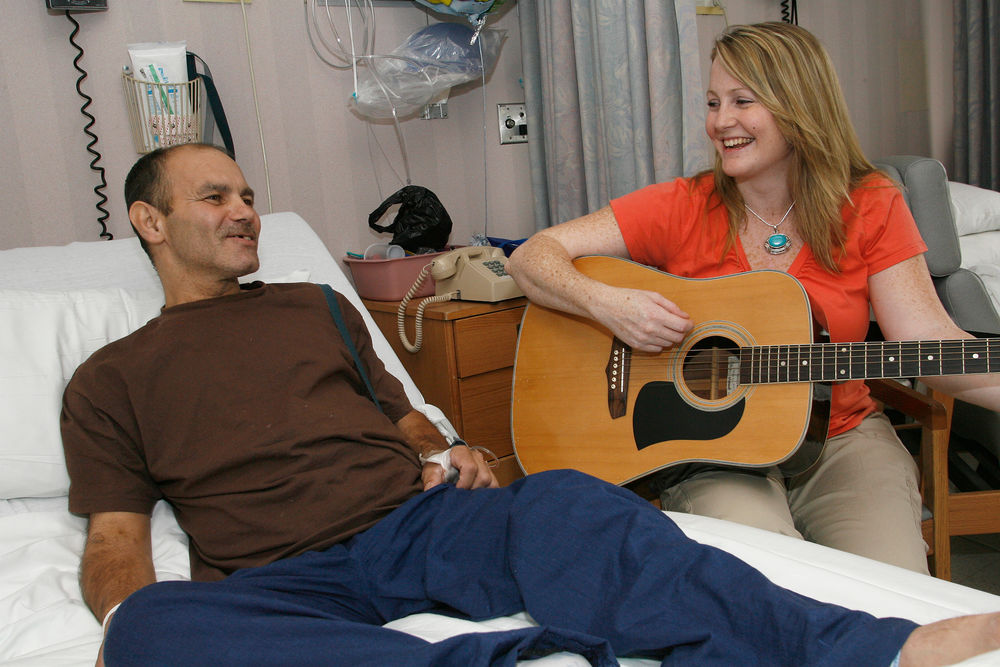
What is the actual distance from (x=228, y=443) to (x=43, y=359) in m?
0.44

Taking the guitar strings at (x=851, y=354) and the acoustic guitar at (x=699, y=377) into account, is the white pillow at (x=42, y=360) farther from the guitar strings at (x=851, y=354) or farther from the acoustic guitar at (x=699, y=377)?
the guitar strings at (x=851, y=354)

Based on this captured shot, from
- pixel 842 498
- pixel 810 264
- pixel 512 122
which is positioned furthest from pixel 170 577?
pixel 512 122

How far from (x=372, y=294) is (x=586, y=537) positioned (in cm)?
154

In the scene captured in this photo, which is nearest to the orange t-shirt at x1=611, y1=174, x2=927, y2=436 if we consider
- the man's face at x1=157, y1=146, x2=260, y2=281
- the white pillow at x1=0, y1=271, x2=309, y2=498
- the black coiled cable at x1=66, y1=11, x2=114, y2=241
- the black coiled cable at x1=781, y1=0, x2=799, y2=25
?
the man's face at x1=157, y1=146, x2=260, y2=281

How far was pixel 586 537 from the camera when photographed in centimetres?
102

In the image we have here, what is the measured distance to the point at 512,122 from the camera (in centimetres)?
295

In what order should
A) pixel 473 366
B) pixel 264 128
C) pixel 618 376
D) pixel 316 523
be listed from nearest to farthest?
pixel 316 523
pixel 618 376
pixel 473 366
pixel 264 128

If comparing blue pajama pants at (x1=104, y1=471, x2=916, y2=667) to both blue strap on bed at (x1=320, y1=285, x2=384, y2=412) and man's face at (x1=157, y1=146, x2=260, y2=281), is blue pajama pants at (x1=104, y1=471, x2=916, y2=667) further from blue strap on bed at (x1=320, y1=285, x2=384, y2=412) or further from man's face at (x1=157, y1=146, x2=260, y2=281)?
man's face at (x1=157, y1=146, x2=260, y2=281)

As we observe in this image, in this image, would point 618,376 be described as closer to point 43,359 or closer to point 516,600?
point 516,600

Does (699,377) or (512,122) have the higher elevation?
(512,122)

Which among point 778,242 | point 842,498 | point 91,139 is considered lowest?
point 842,498

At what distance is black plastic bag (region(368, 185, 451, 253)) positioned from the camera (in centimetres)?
243

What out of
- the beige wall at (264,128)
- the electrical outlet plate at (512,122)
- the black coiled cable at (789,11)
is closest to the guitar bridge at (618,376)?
the beige wall at (264,128)

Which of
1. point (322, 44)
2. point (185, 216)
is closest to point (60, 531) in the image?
point (185, 216)
